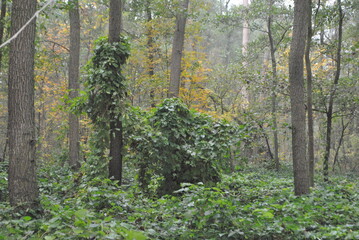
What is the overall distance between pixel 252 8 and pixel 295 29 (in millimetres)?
8994

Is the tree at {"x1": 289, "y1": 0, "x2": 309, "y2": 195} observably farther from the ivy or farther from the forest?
the ivy

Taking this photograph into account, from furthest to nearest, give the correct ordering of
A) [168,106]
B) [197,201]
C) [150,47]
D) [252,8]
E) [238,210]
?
[150,47]
[252,8]
[168,106]
[238,210]
[197,201]

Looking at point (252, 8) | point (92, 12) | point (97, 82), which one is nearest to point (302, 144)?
point (97, 82)

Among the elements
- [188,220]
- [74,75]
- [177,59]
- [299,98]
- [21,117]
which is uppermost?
[177,59]

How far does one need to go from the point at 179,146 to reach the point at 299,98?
2.68 m

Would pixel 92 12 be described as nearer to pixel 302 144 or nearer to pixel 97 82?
pixel 97 82

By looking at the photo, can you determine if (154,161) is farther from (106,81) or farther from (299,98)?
(299,98)

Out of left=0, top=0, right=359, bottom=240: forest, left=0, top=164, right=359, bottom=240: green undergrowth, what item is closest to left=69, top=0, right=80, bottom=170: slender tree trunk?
left=0, top=0, right=359, bottom=240: forest

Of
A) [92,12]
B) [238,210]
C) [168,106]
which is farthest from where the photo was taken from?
[92,12]

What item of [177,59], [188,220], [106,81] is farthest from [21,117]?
[177,59]

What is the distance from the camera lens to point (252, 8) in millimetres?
14250

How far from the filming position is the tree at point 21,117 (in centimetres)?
475

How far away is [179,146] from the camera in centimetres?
704

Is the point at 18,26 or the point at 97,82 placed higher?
the point at 18,26
